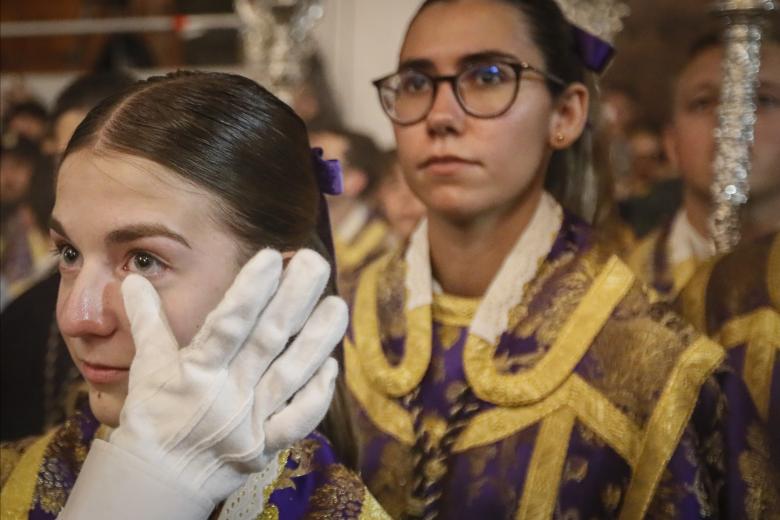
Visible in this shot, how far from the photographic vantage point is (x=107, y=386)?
0.95m

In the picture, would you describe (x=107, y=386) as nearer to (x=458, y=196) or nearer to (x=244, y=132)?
(x=244, y=132)

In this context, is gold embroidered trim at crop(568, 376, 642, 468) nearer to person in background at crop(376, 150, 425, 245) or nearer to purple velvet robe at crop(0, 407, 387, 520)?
purple velvet robe at crop(0, 407, 387, 520)

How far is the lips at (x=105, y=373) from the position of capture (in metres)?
0.94

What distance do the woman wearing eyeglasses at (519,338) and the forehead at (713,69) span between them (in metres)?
0.24

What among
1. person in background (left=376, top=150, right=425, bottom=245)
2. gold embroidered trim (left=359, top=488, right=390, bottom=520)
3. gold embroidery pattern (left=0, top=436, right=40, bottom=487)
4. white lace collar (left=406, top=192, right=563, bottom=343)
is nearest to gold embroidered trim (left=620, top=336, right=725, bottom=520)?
white lace collar (left=406, top=192, right=563, bottom=343)

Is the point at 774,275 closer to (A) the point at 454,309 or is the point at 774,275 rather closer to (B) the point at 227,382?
(A) the point at 454,309

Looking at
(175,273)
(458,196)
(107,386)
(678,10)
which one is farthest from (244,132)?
(678,10)

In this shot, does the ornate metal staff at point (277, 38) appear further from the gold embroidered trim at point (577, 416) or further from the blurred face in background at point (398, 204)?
the gold embroidered trim at point (577, 416)

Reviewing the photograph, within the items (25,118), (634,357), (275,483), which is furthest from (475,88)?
(25,118)

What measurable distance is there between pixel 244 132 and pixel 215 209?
104 millimetres

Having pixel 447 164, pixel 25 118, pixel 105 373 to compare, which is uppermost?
pixel 447 164

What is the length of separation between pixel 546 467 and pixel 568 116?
556 millimetres

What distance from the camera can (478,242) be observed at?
4.76 feet

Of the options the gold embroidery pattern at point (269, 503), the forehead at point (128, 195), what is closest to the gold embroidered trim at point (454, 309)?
the gold embroidery pattern at point (269, 503)
